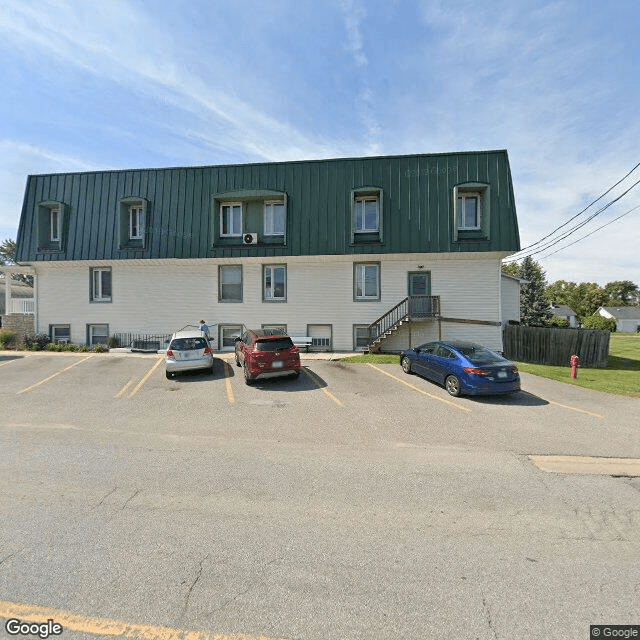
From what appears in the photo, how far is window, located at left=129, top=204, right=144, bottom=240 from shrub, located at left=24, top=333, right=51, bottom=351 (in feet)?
23.8

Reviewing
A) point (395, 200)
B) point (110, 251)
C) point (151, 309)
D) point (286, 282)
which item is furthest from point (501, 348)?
point (110, 251)

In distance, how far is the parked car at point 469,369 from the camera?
8.97 m

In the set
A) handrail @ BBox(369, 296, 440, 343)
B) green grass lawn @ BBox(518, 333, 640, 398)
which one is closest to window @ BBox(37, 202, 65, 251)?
handrail @ BBox(369, 296, 440, 343)

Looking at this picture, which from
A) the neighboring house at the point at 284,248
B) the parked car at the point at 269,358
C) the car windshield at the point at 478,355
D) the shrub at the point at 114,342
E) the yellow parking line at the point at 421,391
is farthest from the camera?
the shrub at the point at 114,342

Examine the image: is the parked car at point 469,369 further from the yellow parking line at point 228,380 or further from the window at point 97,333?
the window at point 97,333

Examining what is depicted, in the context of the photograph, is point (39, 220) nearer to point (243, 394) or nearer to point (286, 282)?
point (286, 282)

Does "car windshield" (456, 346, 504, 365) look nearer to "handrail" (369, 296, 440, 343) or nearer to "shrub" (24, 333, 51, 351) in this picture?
"handrail" (369, 296, 440, 343)

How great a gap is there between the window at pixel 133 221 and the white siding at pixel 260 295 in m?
1.20

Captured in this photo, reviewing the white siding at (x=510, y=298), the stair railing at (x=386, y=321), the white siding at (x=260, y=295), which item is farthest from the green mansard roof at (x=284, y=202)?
the white siding at (x=510, y=298)

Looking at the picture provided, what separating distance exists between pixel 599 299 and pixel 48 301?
3637 inches

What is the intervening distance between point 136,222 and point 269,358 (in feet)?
45.8

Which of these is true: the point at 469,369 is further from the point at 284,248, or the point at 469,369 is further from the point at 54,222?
the point at 54,222

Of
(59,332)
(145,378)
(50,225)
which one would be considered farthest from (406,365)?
(50,225)

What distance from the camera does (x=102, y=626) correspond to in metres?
2.51
